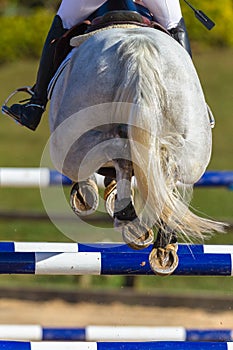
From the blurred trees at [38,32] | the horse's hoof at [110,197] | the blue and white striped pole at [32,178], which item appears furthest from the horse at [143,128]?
the blurred trees at [38,32]

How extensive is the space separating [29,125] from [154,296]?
9.87ft

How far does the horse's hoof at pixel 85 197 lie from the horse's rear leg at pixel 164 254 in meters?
0.64

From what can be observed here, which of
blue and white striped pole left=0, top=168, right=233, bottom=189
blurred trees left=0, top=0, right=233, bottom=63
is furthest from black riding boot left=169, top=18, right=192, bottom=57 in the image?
blurred trees left=0, top=0, right=233, bottom=63

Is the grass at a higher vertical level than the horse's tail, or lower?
lower

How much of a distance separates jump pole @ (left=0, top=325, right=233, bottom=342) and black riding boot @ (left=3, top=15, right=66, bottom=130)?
3.86ft

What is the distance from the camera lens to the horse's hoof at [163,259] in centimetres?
381

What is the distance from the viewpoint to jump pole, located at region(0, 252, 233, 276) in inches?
151

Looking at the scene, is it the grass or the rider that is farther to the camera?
the grass

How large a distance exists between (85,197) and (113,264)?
0.61m

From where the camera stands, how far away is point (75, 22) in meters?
4.53

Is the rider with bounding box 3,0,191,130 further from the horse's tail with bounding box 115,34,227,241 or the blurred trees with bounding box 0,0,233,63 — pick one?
the blurred trees with bounding box 0,0,233,63

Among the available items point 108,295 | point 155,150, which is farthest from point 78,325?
point 155,150

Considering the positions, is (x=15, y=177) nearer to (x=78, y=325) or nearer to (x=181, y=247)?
(x=78, y=325)

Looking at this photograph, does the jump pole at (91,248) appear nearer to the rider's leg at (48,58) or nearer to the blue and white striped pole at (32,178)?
the rider's leg at (48,58)
